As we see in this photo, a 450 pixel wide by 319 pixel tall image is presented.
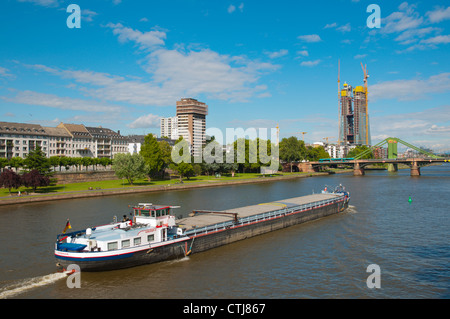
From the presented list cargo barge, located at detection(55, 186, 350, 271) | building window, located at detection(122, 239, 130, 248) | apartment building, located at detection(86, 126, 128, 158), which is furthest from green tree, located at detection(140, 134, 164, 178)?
building window, located at detection(122, 239, 130, 248)

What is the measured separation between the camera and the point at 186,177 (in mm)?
111250

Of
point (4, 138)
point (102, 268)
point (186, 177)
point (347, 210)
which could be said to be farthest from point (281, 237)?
point (4, 138)

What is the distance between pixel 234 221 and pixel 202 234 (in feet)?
16.5

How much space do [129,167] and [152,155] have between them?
12.3 meters

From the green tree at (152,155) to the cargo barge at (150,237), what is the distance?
59862 millimetres

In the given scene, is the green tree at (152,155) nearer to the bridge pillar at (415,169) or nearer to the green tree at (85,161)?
the green tree at (85,161)

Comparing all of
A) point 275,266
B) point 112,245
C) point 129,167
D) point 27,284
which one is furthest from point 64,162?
point 275,266

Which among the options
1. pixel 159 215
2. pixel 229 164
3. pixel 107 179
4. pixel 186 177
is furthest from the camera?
pixel 229 164

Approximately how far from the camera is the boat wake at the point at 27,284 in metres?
20.2

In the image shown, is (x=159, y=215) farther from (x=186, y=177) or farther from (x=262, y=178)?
(x=262, y=178)

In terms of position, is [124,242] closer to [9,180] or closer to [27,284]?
[27,284]
